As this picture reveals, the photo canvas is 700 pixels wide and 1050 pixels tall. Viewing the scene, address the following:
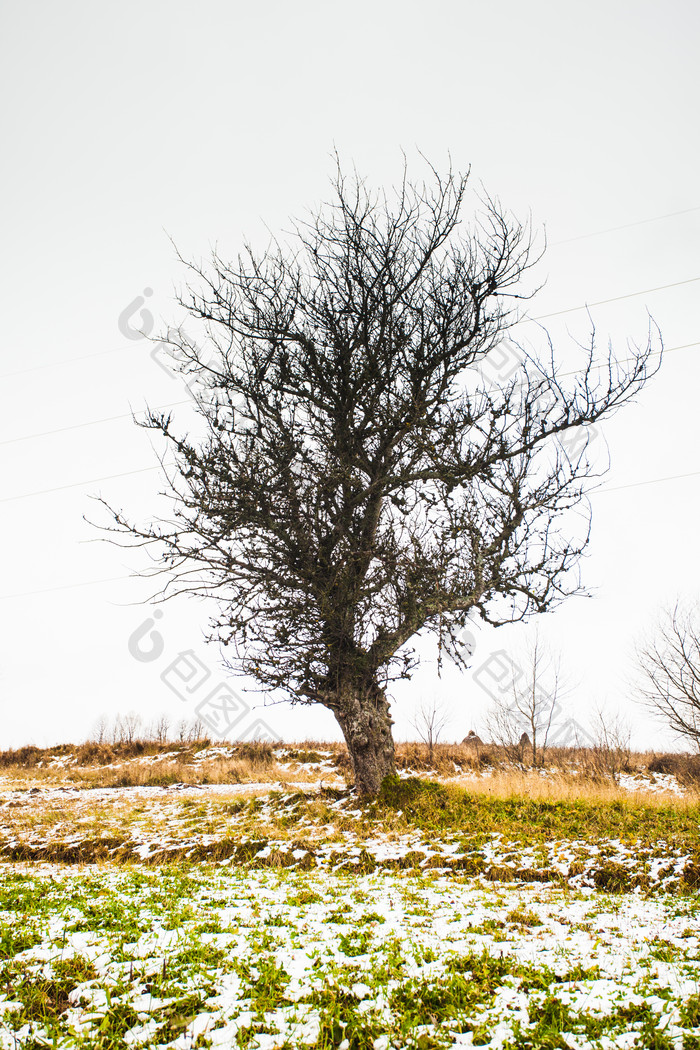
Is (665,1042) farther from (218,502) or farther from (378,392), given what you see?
(378,392)

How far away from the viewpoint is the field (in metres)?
2.59

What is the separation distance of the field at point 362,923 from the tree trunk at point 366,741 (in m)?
0.39

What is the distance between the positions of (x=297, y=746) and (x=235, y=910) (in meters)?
18.3

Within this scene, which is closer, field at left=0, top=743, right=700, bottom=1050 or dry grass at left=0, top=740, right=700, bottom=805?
field at left=0, top=743, right=700, bottom=1050

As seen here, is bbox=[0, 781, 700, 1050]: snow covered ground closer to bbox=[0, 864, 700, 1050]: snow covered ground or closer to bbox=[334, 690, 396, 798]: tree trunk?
bbox=[0, 864, 700, 1050]: snow covered ground

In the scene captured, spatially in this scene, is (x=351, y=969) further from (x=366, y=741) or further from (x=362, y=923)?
(x=366, y=741)

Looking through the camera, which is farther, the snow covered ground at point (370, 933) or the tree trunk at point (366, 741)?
the tree trunk at point (366, 741)

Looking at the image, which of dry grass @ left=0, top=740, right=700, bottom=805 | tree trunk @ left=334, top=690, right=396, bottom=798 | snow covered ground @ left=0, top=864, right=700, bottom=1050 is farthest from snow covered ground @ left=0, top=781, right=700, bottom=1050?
dry grass @ left=0, top=740, right=700, bottom=805

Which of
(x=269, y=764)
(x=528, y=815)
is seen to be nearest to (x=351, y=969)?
(x=528, y=815)

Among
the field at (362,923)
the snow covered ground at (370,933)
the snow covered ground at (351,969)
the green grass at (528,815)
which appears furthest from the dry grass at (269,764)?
the snow covered ground at (351,969)

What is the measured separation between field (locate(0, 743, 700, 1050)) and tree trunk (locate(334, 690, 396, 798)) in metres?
0.39

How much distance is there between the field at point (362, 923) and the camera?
2586 mm

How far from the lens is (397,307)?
930 cm

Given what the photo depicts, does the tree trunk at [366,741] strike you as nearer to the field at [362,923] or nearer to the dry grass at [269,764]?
the field at [362,923]
